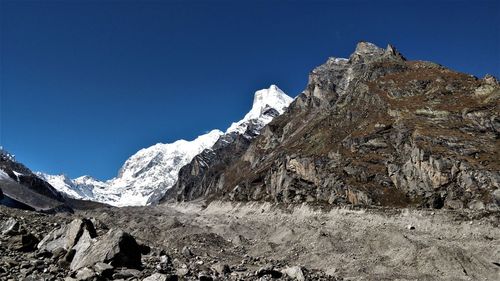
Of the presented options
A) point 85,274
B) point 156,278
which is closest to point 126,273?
point 85,274

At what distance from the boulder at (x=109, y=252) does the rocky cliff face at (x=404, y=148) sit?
243ft

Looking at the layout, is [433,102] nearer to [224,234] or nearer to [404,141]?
[404,141]

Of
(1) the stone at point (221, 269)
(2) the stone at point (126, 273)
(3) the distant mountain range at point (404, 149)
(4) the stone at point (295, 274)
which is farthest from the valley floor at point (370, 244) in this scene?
(2) the stone at point (126, 273)

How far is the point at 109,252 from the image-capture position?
22422mm

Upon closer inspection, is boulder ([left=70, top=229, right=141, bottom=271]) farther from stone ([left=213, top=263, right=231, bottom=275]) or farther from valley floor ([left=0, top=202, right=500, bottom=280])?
stone ([left=213, top=263, right=231, bottom=275])

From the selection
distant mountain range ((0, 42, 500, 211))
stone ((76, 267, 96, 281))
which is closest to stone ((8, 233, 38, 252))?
stone ((76, 267, 96, 281))

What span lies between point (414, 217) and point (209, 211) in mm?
121479

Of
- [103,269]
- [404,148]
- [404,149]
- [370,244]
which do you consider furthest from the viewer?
[404,148]

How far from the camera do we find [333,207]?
104188 mm

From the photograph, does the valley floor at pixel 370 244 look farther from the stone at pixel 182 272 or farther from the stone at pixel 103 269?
the stone at pixel 103 269

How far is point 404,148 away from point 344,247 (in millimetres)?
57772

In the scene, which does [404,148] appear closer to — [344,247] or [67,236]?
[344,247]

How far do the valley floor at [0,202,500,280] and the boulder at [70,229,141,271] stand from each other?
0.97 meters

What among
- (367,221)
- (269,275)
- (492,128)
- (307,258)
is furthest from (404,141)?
(269,275)
